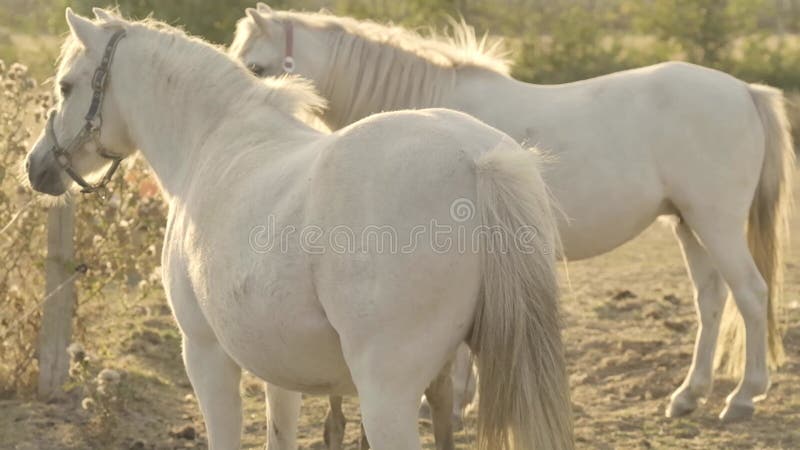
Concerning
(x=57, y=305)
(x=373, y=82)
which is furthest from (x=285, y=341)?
(x=373, y=82)

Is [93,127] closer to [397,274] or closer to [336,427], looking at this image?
[336,427]

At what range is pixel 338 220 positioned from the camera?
2922mm

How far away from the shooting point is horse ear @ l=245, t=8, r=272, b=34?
575cm

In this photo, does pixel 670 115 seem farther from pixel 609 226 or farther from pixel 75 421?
pixel 75 421

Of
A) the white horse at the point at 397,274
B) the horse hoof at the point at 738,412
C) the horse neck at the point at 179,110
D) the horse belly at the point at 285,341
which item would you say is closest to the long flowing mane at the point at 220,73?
the horse neck at the point at 179,110

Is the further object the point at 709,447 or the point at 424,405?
the point at 424,405

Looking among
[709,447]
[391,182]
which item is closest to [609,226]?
[709,447]

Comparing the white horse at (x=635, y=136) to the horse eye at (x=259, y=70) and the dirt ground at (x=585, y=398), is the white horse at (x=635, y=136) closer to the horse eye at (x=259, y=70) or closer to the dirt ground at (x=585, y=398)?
the horse eye at (x=259, y=70)

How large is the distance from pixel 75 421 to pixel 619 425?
2.47 meters

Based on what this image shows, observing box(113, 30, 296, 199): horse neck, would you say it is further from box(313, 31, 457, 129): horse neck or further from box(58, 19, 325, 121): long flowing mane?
box(313, 31, 457, 129): horse neck

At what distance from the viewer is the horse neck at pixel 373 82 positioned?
5.74 meters

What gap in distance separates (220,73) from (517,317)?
148cm

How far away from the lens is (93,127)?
402 centimetres

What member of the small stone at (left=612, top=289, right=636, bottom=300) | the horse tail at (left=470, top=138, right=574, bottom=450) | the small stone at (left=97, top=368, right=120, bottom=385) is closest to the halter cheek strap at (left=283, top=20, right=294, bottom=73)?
the small stone at (left=97, top=368, right=120, bottom=385)
